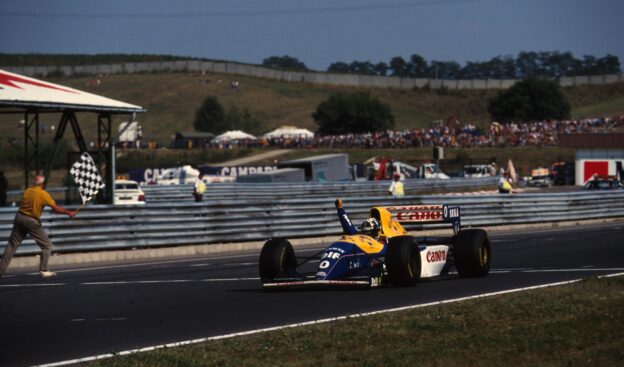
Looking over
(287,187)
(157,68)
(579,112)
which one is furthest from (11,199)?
(157,68)

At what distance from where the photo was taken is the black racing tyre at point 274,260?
588 inches

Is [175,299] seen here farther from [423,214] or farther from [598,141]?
[598,141]

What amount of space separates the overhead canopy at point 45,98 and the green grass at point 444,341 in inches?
687

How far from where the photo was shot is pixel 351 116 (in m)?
111

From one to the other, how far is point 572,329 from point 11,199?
36.7 m

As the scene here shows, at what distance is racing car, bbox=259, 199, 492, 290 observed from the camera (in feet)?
47.3

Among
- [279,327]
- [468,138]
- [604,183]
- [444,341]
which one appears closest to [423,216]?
[279,327]

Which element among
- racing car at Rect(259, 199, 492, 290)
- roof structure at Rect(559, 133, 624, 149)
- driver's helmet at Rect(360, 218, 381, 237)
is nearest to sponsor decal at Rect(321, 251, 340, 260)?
racing car at Rect(259, 199, 492, 290)

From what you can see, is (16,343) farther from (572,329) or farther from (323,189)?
(323,189)

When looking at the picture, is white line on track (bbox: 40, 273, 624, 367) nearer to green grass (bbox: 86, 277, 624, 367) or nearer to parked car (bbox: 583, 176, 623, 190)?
green grass (bbox: 86, 277, 624, 367)

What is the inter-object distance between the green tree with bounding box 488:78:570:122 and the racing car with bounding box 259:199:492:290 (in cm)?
10727

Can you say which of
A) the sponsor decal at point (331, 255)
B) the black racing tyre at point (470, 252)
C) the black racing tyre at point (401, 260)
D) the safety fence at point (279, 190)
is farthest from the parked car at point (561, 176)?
the sponsor decal at point (331, 255)

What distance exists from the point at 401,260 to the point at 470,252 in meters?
1.69

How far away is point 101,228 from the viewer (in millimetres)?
22672
